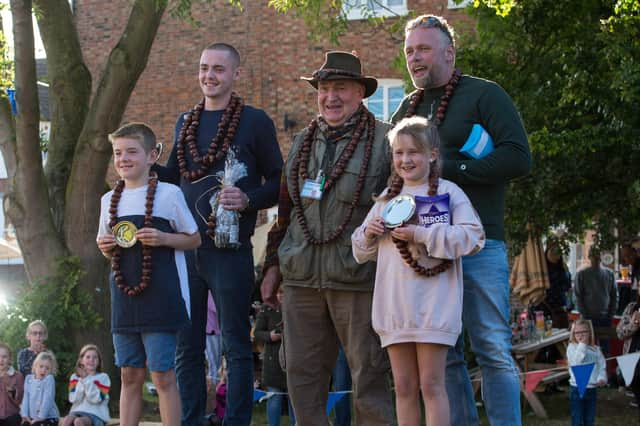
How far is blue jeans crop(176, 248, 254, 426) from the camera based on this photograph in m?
5.27

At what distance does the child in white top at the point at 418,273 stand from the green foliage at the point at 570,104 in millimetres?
6246

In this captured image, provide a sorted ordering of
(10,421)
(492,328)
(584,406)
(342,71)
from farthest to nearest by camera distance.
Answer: (584,406), (10,421), (342,71), (492,328)

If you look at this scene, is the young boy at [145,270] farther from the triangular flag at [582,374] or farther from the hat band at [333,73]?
the triangular flag at [582,374]

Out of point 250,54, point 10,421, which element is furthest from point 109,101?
point 250,54

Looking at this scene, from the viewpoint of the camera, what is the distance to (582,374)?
9.47 metres

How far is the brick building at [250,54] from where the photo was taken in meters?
19.1

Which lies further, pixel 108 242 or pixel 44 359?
pixel 44 359

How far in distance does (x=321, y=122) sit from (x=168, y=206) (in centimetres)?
95

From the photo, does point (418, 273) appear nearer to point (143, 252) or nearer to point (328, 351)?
point (328, 351)

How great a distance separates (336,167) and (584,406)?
18.9ft

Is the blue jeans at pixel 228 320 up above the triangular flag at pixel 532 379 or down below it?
above

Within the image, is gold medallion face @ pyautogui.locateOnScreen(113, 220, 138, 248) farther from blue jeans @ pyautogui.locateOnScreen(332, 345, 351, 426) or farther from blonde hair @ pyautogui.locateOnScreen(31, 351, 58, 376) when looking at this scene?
blonde hair @ pyautogui.locateOnScreen(31, 351, 58, 376)

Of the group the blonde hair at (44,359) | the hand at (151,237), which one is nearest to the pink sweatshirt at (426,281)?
the hand at (151,237)

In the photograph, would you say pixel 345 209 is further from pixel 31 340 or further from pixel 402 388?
pixel 31 340
